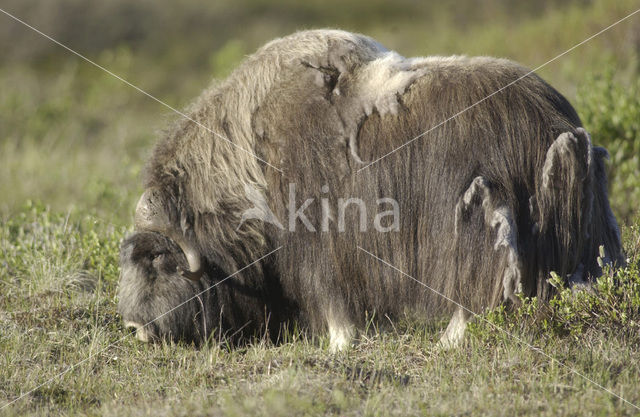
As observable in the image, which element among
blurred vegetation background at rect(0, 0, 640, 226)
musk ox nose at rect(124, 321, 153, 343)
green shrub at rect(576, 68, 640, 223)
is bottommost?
musk ox nose at rect(124, 321, 153, 343)

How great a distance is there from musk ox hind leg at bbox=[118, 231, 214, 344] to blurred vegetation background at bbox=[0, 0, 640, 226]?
668 mm

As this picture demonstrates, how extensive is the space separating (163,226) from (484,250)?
1.34 metres

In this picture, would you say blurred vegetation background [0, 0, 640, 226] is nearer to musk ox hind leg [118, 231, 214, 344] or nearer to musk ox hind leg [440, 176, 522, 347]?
musk ox hind leg [118, 231, 214, 344]

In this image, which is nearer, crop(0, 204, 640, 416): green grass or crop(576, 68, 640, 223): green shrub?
crop(0, 204, 640, 416): green grass

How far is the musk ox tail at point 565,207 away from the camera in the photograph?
117 inches

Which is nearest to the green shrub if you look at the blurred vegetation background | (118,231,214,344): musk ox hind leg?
the blurred vegetation background

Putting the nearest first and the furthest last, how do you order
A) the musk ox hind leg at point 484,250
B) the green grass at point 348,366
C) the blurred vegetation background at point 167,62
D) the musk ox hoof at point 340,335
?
the green grass at point 348,366 → the musk ox hind leg at point 484,250 → the musk ox hoof at point 340,335 → the blurred vegetation background at point 167,62

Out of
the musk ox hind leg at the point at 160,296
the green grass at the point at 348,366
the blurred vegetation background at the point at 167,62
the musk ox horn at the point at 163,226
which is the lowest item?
the green grass at the point at 348,366

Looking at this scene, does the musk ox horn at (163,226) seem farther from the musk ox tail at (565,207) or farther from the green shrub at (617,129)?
the green shrub at (617,129)

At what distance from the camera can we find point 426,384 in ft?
8.93

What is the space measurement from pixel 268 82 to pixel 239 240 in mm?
704

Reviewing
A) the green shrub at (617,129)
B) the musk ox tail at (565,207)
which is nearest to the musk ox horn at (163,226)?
the musk ox tail at (565,207)

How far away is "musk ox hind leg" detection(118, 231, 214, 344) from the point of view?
10.8 feet

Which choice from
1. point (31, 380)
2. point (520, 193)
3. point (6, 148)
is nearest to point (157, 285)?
point (31, 380)
